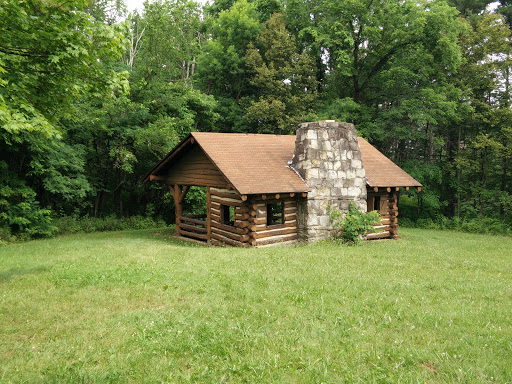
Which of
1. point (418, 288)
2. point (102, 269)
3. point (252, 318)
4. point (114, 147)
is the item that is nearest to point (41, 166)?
point (114, 147)

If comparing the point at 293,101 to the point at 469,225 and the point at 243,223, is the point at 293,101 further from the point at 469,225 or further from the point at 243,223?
the point at 243,223

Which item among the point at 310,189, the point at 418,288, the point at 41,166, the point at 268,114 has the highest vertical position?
the point at 268,114

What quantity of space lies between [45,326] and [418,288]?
26.1 feet

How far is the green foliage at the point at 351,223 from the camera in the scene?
653 inches

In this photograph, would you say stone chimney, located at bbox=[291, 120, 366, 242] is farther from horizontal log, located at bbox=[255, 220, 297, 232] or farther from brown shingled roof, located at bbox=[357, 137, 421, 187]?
brown shingled roof, located at bbox=[357, 137, 421, 187]

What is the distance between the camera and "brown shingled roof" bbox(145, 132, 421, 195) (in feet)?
49.7

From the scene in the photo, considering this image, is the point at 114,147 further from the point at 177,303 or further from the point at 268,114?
the point at 177,303

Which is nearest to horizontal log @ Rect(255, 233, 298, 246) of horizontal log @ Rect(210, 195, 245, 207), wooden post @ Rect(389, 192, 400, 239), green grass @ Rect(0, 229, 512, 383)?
horizontal log @ Rect(210, 195, 245, 207)

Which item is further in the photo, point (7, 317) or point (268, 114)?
point (268, 114)

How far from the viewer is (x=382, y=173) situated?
791 inches

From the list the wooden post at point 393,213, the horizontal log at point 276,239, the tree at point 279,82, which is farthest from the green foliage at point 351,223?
the tree at point 279,82

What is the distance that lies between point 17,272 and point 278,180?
997 centimetres

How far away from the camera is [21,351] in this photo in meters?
5.42

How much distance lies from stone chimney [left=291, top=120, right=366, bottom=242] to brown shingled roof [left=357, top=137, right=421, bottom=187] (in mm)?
1655
